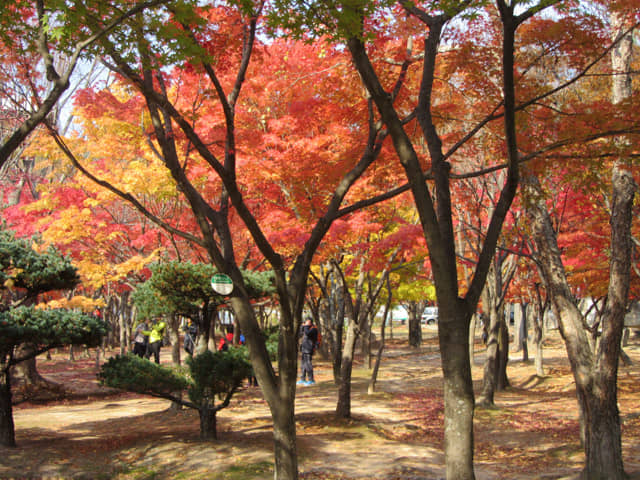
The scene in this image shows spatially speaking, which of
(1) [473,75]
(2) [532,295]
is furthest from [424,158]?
(2) [532,295]

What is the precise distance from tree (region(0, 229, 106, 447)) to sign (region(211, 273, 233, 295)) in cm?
410

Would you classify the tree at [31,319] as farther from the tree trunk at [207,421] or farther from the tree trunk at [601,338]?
the tree trunk at [601,338]

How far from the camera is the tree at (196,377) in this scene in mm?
8680

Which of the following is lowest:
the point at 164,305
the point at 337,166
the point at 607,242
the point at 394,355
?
the point at 394,355

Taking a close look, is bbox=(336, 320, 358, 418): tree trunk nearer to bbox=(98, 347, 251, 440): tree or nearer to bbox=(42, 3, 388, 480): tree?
bbox=(98, 347, 251, 440): tree

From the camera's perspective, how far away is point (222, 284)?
232 inches

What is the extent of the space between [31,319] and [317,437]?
16.9 feet

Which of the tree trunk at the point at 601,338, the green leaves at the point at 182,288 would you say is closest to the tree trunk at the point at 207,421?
the green leaves at the point at 182,288

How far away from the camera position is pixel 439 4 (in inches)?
204

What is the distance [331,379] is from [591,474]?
1252 centimetres

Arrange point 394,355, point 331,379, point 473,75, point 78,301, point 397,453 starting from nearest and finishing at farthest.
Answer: point 473,75, point 397,453, point 78,301, point 331,379, point 394,355

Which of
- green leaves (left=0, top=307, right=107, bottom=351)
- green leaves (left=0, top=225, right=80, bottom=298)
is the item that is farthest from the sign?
green leaves (left=0, top=225, right=80, bottom=298)

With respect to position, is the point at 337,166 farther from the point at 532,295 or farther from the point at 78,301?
the point at 532,295

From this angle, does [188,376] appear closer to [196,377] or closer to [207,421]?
[196,377]
